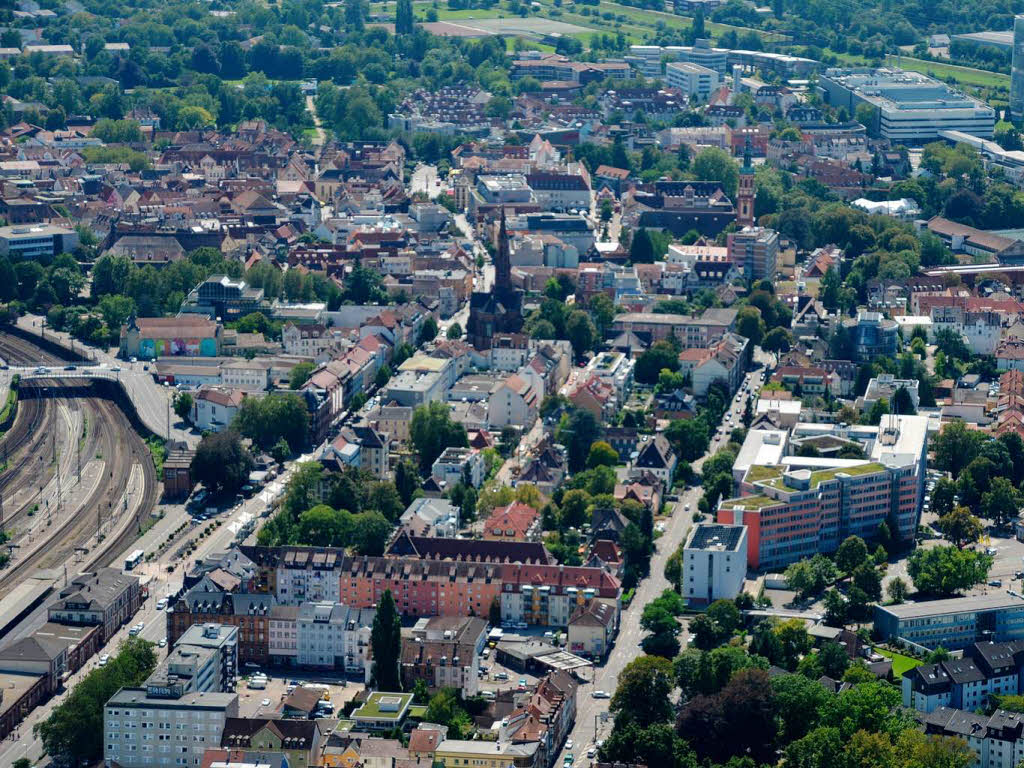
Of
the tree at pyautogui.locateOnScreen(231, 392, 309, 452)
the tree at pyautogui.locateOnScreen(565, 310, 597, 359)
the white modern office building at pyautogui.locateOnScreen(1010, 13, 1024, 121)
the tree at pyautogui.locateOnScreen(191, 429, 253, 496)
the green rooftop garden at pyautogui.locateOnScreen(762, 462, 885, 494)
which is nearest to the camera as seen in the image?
the green rooftop garden at pyautogui.locateOnScreen(762, 462, 885, 494)

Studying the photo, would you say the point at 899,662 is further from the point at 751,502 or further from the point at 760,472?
the point at 760,472

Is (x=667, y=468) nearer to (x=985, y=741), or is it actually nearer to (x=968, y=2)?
(x=985, y=741)

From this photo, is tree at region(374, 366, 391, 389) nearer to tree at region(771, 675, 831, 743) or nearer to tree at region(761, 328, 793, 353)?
tree at region(761, 328, 793, 353)

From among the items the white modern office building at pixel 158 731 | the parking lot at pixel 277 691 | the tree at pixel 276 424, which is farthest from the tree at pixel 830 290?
the white modern office building at pixel 158 731

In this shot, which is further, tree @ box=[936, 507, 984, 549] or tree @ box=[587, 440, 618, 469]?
tree @ box=[587, 440, 618, 469]

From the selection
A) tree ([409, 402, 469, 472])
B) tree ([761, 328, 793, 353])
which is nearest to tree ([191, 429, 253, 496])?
tree ([409, 402, 469, 472])

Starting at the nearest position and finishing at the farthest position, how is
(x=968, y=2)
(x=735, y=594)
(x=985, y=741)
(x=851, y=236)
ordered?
(x=985, y=741), (x=735, y=594), (x=851, y=236), (x=968, y=2)

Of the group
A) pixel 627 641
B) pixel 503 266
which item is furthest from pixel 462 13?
pixel 627 641

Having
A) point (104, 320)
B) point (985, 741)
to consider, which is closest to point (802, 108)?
point (104, 320)
